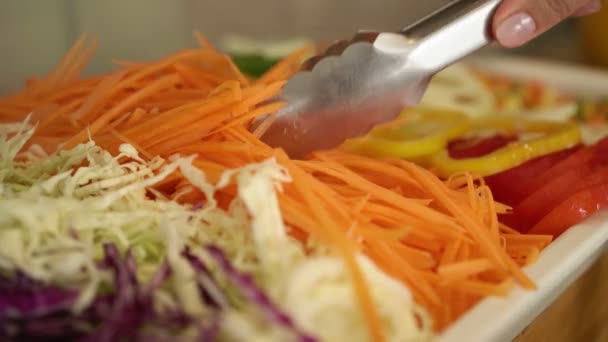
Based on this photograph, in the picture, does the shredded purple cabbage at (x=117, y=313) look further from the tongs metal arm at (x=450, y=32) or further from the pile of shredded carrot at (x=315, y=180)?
the tongs metal arm at (x=450, y=32)

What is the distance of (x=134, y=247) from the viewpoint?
0.87 meters

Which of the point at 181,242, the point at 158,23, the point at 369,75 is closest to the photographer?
the point at 181,242

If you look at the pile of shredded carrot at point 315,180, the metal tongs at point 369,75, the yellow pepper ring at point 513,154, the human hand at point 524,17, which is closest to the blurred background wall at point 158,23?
the pile of shredded carrot at point 315,180

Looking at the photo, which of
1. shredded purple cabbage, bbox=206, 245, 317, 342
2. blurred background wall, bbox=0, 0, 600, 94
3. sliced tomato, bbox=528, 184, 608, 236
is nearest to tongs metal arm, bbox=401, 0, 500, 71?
sliced tomato, bbox=528, 184, 608, 236

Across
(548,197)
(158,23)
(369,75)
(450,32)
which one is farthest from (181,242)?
(158,23)

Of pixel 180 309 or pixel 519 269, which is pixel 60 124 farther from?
pixel 519 269

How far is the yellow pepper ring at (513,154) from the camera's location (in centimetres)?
124

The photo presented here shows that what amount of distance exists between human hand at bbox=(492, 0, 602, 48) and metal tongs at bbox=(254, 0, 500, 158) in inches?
0.8

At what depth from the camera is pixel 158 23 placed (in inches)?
81.4

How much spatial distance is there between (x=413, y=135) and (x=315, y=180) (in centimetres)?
55

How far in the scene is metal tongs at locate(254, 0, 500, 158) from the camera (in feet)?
3.47

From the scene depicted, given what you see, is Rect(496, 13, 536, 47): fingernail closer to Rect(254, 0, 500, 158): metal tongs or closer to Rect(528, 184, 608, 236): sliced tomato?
Rect(254, 0, 500, 158): metal tongs

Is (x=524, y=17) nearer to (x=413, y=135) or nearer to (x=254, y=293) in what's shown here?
(x=413, y=135)

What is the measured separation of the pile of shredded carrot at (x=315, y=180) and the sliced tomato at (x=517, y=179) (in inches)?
4.6
